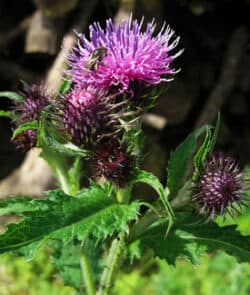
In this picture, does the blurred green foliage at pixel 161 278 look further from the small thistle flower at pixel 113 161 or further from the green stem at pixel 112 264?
the small thistle flower at pixel 113 161

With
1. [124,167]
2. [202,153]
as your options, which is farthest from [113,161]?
[202,153]

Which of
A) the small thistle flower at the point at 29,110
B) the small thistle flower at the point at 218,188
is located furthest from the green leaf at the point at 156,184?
the small thistle flower at the point at 29,110

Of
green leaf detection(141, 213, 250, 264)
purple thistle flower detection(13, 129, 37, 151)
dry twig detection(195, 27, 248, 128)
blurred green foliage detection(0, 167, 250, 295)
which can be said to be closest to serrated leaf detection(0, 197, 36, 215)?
purple thistle flower detection(13, 129, 37, 151)

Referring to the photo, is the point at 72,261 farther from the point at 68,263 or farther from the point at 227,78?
the point at 227,78

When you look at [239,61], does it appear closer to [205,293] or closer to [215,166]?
[205,293]

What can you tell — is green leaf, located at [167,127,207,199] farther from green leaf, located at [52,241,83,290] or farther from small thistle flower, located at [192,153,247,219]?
green leaf, located at [52,241,83,290]

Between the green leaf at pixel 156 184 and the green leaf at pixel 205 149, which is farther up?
the green leaf at pixel 205 149
